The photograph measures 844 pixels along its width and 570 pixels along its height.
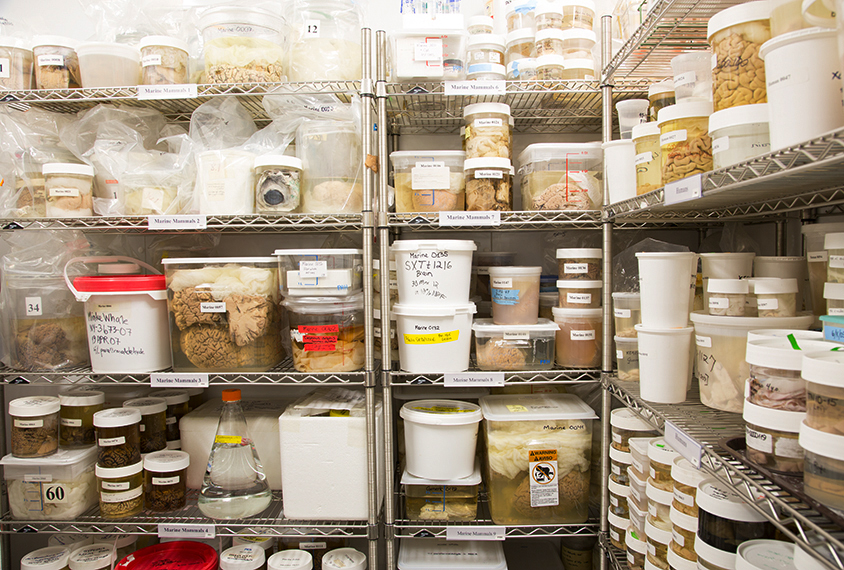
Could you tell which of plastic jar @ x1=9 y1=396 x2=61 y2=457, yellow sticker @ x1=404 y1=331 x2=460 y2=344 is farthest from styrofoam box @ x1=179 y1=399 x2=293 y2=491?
yellow sticker @ x1=404 y1=331 x2=460 y2=344

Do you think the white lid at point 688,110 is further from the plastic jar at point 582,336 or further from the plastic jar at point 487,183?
the plastic jar at point 582,336

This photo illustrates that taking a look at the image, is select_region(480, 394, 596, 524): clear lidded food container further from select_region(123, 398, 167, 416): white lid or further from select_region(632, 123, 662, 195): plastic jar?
select_region(123, 398, 167, 416): white lid

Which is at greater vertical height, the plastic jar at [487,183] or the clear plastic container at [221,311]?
the plastic jar at [487,183]

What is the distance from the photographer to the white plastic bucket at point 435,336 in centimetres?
172

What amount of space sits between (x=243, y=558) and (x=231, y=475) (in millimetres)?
291

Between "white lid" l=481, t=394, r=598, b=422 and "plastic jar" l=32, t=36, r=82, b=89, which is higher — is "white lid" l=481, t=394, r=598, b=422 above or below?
below

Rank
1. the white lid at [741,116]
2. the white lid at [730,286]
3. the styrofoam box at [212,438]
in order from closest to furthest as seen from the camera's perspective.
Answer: the white lid at [741,116] < the white lid at [730,286] < the styrofoam box at [212,438]

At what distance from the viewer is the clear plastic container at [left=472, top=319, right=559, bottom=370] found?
5.88 feet

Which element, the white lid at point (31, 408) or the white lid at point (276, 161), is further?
the white lid at point (31, 408)

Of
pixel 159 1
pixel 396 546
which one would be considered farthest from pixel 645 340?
pixel 159 1

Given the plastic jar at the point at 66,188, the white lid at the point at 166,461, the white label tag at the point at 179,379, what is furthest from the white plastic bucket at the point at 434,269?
the plastic jar at the point at 66,188

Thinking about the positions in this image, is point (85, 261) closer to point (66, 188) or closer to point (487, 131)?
point (66, 188)

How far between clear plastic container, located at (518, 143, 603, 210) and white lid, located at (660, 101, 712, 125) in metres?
0.53

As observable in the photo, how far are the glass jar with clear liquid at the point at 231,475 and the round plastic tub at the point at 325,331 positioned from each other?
0.31 meters
